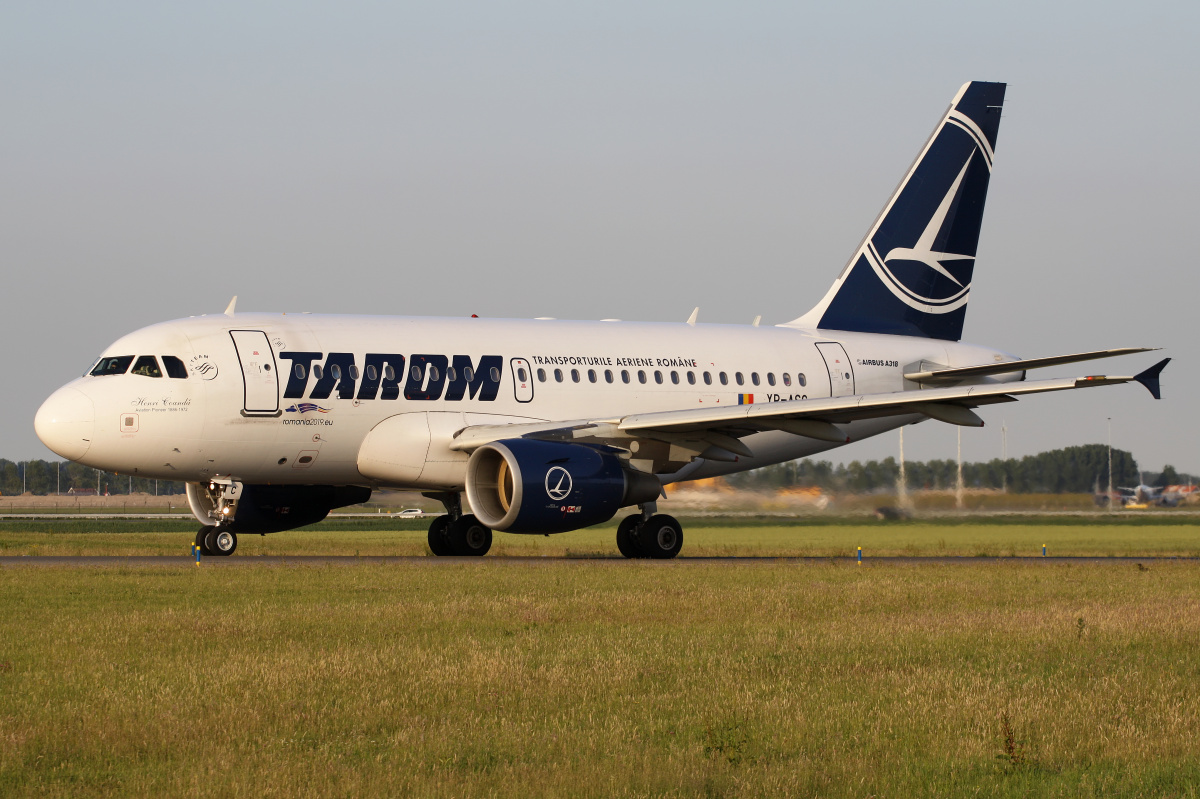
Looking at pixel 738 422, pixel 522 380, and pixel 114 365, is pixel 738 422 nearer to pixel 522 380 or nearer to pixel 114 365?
pixel 522 380

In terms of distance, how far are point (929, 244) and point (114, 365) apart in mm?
16132

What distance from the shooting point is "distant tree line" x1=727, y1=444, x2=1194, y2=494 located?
30844mm

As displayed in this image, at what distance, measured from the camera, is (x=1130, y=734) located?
8016 mm

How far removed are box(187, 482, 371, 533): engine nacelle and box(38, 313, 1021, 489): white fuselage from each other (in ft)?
5.74

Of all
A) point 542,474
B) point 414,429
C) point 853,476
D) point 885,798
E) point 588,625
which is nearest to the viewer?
point 885,798

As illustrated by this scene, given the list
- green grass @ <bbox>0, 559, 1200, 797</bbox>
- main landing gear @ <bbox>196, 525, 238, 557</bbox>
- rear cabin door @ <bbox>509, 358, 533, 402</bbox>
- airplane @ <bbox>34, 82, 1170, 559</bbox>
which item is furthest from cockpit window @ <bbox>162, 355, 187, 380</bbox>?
green grass @ <bbox>0, 559, 1200, 797</bbox>

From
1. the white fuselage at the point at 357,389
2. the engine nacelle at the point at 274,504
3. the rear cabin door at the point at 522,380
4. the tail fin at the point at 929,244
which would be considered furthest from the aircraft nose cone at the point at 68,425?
the tail fin at the point at 929,244

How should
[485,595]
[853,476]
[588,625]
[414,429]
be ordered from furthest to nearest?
[853,476] < [414,429] < [485,595] < [588,625]

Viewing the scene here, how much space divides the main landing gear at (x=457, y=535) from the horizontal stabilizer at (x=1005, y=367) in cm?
891

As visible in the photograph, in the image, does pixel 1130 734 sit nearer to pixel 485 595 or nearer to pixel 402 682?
pixel 402 682

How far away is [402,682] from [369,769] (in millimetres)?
2420

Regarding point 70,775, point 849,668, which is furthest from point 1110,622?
point 70,775

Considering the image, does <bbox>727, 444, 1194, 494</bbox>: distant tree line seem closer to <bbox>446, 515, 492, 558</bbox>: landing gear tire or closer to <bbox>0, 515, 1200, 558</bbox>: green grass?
<bbox>0, 515, 1200, 558</bbox>: green grass

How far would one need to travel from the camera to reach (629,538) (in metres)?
24.2
